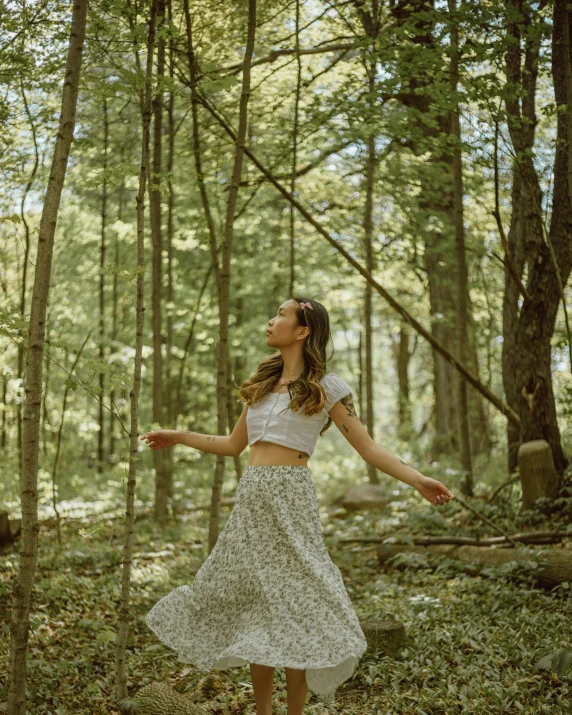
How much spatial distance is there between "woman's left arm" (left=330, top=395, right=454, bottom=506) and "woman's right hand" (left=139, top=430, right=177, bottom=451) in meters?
0.89

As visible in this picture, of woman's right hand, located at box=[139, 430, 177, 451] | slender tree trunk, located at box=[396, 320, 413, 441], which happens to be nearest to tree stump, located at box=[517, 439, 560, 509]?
woman's right hand, located at box=[139, 430, 177, 451]

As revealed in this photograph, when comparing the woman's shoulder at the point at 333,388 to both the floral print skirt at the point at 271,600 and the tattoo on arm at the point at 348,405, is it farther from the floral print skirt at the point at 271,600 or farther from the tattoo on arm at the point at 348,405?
the floral print skirt at the point at 271,600

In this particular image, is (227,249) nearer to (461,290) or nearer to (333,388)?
(333,388)

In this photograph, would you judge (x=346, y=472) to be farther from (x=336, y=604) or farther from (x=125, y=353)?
(x=336, y=604)

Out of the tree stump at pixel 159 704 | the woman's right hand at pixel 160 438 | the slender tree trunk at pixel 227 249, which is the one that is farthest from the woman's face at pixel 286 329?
the slender tree trunk at pixel 227 249

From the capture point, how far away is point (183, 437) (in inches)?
149

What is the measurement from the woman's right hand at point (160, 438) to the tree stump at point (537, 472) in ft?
15.0

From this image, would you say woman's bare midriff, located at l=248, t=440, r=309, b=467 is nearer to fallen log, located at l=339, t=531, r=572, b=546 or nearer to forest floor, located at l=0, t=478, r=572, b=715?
forest floor, located at l=0, t=478, r=572, b=715

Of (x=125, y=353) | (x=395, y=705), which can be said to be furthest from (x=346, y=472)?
(x=395, y=705)

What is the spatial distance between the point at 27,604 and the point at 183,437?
3.63ft

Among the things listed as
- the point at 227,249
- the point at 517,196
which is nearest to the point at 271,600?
the point at 227,249

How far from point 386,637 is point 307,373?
2203mm

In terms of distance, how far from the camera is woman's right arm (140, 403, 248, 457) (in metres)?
3.75

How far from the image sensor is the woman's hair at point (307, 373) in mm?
3432
